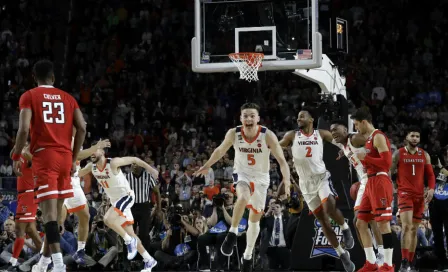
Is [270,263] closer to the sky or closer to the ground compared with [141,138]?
closer to the ground

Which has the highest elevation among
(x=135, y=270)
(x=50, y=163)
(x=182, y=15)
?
(x=182, y=15)

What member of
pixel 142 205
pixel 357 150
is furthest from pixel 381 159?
pixel 142 205

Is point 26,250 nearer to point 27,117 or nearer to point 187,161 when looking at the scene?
point 187,161

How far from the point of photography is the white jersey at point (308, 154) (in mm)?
12469

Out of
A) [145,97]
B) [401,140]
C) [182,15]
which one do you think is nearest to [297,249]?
[401,140]

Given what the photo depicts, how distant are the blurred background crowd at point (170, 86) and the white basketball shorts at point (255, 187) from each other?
13.0 feet

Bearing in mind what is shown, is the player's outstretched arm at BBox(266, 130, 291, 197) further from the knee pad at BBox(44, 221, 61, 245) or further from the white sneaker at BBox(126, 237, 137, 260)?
the knee pad at BBox(44, 221, 61, 245)

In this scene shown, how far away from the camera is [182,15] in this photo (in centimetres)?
2705

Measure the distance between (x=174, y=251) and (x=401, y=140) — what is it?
292 inches

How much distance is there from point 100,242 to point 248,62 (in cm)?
493

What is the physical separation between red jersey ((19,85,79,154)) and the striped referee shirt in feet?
20.4

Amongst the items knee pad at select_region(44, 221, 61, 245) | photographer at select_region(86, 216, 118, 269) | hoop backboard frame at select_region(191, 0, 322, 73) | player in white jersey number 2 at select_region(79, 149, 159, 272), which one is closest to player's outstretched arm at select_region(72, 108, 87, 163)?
knee pad at select_region(44, 221, 61, 245)

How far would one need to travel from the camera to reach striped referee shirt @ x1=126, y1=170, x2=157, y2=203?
15914 millimetres

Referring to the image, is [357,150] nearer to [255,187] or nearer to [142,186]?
[255,187]
